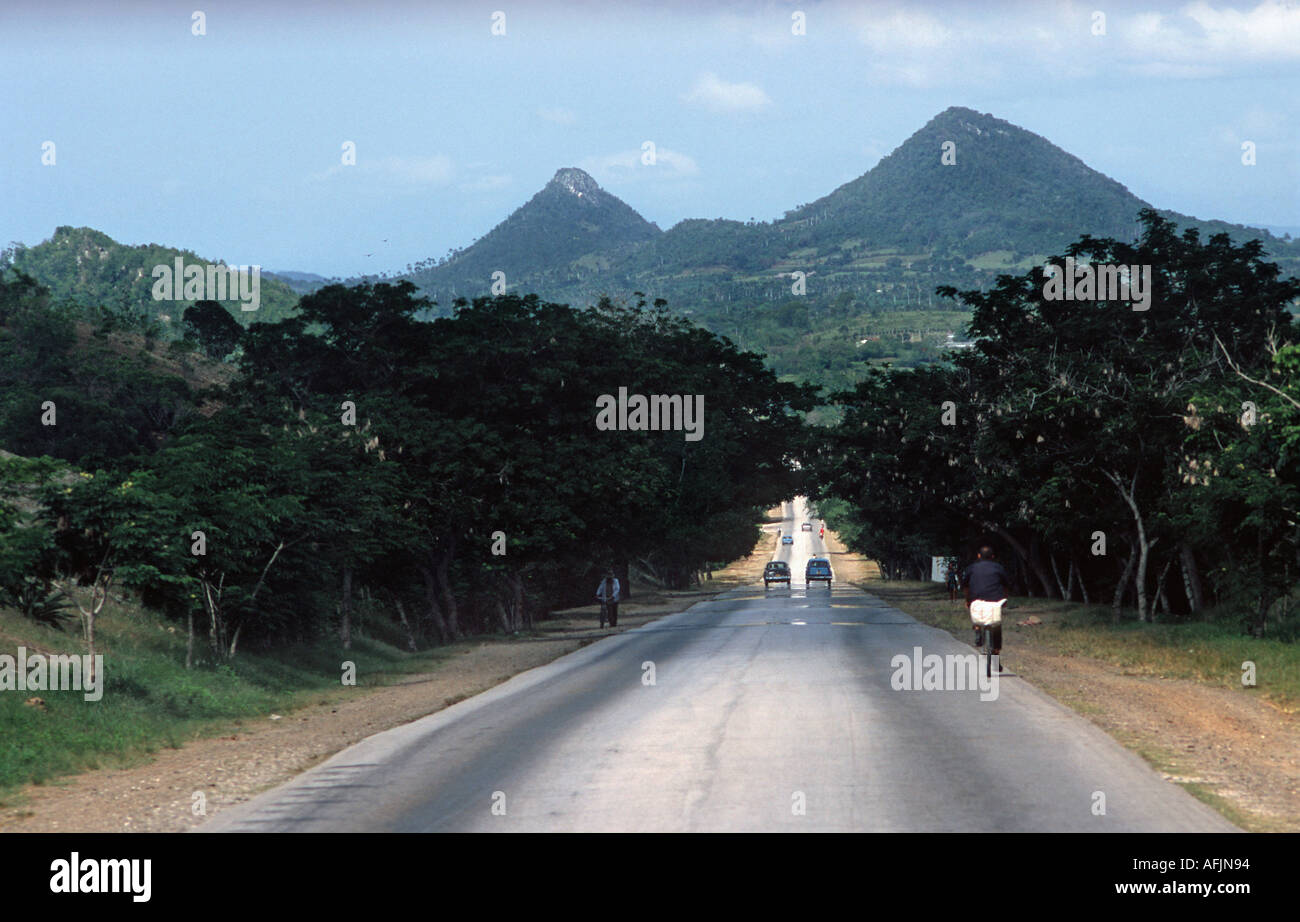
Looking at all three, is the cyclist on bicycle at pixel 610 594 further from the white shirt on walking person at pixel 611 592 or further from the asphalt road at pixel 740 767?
the asphalt road at pixel 740 767

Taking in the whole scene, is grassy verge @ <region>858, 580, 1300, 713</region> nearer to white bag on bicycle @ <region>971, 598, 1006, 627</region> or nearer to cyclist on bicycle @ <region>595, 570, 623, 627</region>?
white bag on bicycle @ <region>971, 598, 1006, 627</region>

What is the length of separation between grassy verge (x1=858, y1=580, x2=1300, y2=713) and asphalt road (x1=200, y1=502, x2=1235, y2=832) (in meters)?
5.00

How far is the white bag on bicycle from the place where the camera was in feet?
68.2

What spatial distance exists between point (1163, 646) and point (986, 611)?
1095 cm

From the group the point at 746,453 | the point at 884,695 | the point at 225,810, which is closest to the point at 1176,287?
the point at 746,453

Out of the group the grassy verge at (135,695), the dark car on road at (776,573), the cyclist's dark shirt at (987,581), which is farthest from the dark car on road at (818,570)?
the cyclist's dark shirt at (987,581)

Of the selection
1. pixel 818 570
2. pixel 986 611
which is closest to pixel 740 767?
pixel 986 611

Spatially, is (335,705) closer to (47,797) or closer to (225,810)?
(47,797)

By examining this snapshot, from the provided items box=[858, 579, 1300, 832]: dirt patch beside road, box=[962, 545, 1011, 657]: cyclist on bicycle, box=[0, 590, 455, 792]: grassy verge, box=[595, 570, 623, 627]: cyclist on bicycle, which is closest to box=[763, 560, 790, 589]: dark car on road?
box=[595, 570, 623, 627]: cyclist on bicycle

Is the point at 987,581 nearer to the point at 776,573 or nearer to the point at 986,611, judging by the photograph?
the point at 986,611

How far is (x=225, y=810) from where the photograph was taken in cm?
1177

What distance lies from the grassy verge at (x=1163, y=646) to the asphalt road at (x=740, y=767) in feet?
16.4
